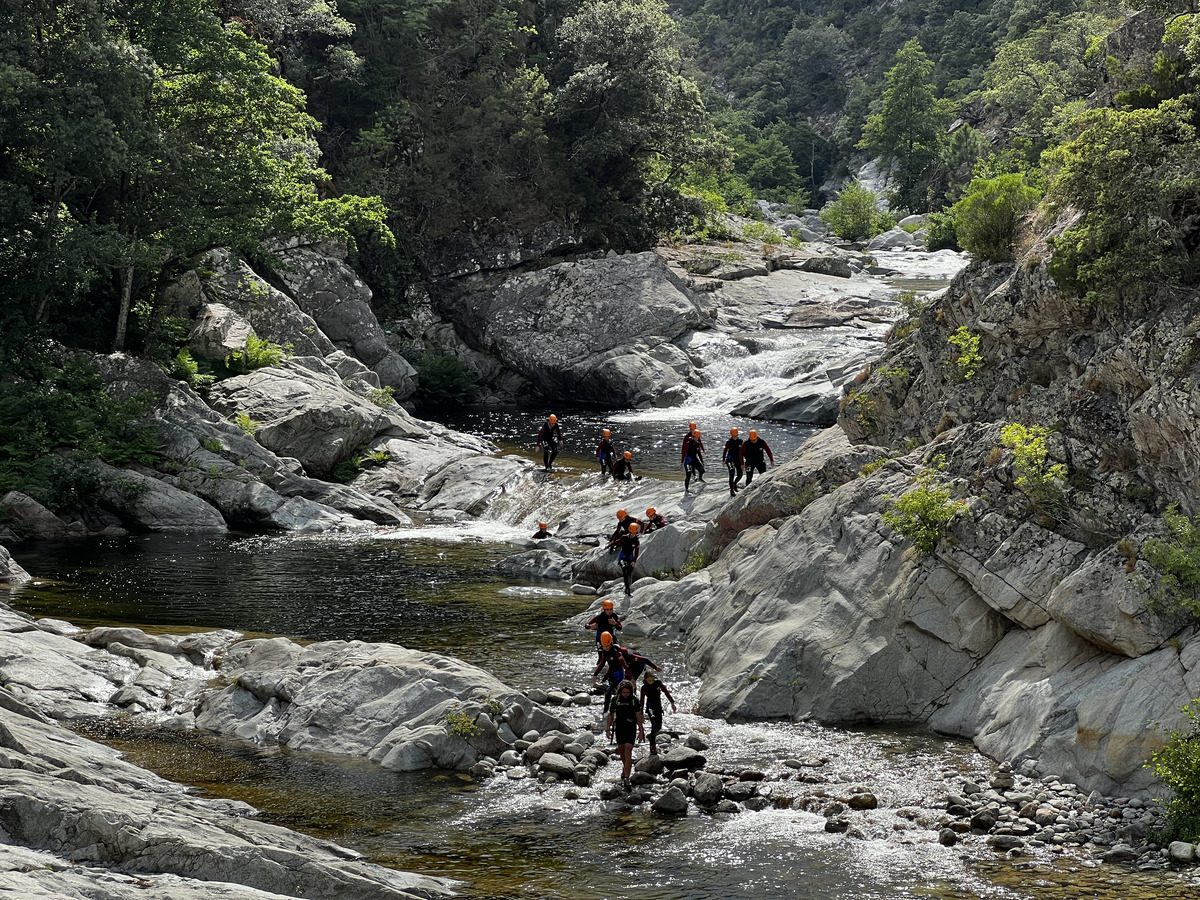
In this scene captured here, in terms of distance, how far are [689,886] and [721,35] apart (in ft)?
461

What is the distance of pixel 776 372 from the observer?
50156mm

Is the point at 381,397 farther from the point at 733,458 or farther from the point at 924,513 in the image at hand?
the point at 924,513

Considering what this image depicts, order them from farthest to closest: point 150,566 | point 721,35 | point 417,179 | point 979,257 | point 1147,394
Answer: point 721,35, point 417,179, point 150,566, point 979,257, point 1147,394

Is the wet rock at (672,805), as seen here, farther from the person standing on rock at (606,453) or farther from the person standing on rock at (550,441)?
the person standing on rock at (550,441)

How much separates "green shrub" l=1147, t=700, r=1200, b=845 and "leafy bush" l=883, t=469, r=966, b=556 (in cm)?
517

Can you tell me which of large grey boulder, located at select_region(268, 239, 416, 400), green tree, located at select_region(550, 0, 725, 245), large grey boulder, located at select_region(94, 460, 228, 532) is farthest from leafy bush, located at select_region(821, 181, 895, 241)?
large grey boulder, located at select_region(94, 460, 228, 532)

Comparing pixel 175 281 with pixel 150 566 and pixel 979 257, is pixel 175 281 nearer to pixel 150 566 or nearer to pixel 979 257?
pixel 150 566

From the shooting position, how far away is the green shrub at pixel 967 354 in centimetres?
2086

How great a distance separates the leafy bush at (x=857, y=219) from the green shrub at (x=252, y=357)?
54.1 meters

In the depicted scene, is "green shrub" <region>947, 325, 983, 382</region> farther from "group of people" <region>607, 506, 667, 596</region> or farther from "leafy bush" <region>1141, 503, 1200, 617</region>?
"group of people" <region>607, 506, 667, 596</region>

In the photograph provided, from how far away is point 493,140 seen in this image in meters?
60.8

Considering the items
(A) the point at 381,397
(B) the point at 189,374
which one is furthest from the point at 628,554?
(A) the point at 381,397

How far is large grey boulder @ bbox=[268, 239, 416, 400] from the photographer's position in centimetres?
4969

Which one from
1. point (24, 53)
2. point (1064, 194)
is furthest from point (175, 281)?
point (1064, 194)
